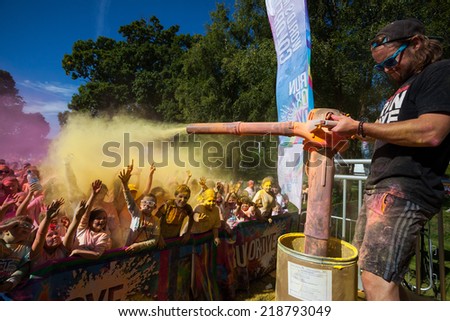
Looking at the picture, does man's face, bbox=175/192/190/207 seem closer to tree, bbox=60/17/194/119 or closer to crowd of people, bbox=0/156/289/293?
crowd of people, bbox=0/156/289/293

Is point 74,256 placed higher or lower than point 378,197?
lower

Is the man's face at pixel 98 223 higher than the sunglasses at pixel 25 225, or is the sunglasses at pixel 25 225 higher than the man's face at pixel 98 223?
the sunglasses at pixel 25 225

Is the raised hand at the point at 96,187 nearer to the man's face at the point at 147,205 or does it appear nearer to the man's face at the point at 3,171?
the man's face at the point at 147,205

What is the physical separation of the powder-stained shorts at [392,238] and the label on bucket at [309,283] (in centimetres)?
25

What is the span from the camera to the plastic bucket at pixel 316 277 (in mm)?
1693

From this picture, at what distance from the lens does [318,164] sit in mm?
1900

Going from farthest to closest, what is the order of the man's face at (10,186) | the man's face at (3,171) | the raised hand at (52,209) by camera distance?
the man's face at (3,171) < the man's face at (10,186) < the raised hand at (52,209)

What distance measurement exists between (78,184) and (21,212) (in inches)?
31.0

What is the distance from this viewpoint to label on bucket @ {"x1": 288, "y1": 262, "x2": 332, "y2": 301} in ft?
5.58

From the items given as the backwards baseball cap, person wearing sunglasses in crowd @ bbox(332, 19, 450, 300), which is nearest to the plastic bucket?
person wearing sunglasses in crowd @ bbox(332, 19, 450, 300)

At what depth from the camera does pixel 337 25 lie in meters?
13.3

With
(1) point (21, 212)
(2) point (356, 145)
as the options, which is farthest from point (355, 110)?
(1) point (21, 212)

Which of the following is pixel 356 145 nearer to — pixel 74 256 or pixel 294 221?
pixel 294 221

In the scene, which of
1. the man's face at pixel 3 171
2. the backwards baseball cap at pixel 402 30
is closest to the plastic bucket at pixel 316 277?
the backwards baseball cap at pixel 402 30
